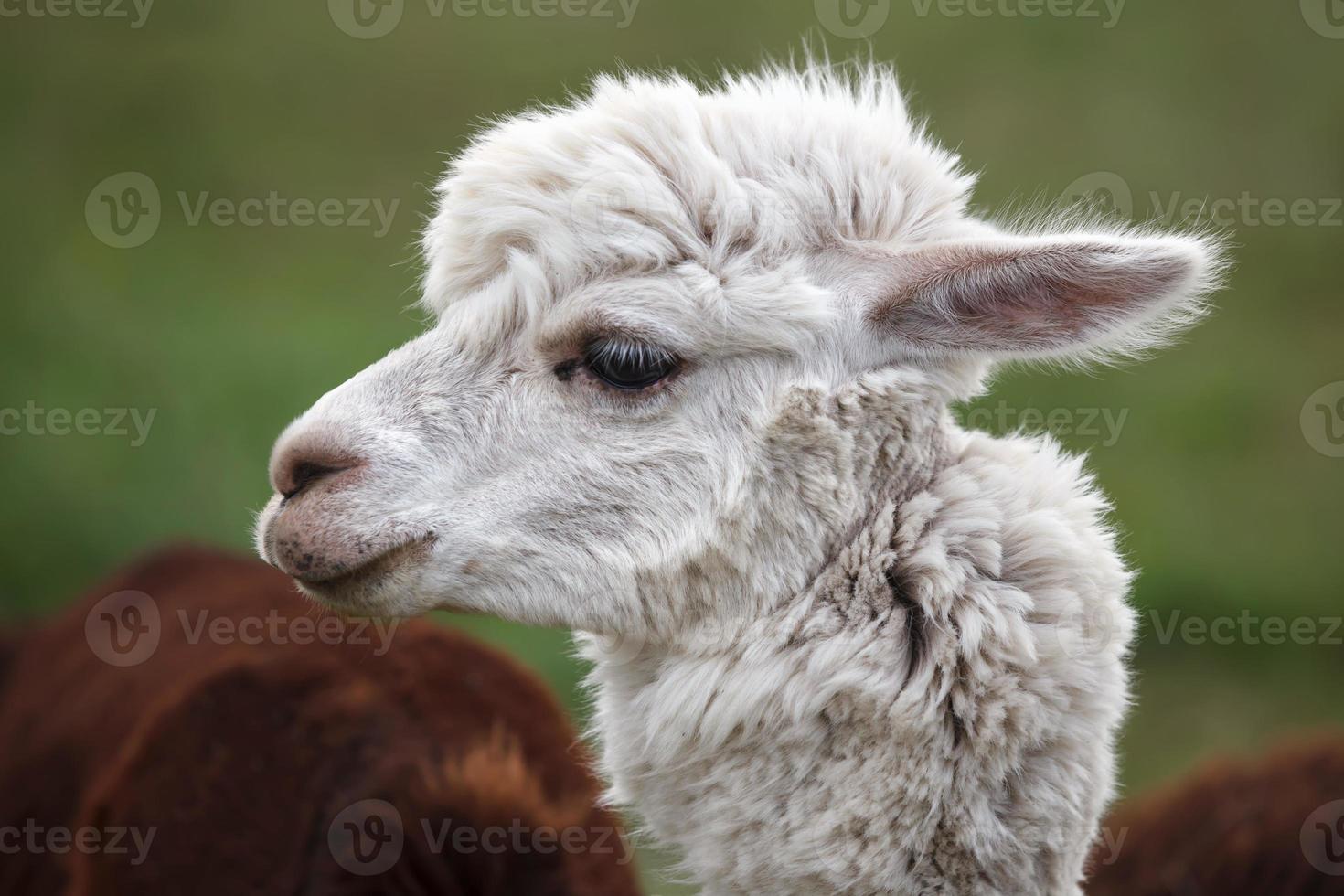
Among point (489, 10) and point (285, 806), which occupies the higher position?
point (489, 10)

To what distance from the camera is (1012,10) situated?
1152cm

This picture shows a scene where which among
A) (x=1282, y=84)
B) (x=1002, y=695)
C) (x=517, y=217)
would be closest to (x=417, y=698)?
(x=517, y=217)

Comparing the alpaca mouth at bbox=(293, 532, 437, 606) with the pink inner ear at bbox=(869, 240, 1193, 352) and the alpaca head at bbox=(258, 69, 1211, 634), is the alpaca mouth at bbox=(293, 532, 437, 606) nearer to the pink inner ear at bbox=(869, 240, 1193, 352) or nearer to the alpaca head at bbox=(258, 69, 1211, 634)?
the alpaca head at bbox=(258, 69, 1211, 634)

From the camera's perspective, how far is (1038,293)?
6.42 ft

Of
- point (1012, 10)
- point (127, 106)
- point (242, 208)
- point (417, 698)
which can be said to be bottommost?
point (417, 698)

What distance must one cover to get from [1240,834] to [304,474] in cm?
253

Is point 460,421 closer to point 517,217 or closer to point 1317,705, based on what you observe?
point 517,217

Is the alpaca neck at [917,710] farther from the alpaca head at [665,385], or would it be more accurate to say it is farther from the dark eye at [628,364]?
the dark eye at [628,364]

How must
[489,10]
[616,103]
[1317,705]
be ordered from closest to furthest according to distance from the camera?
[616,103]
[1317,705]
[489,10]

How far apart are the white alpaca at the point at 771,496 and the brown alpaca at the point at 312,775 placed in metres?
0.70

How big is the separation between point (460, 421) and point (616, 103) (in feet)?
2.04

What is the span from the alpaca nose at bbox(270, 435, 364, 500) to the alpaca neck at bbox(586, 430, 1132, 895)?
2.02 feet

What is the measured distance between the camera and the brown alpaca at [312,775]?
261 centimetres

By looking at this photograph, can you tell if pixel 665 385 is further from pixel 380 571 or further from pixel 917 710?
pixel 917 710
